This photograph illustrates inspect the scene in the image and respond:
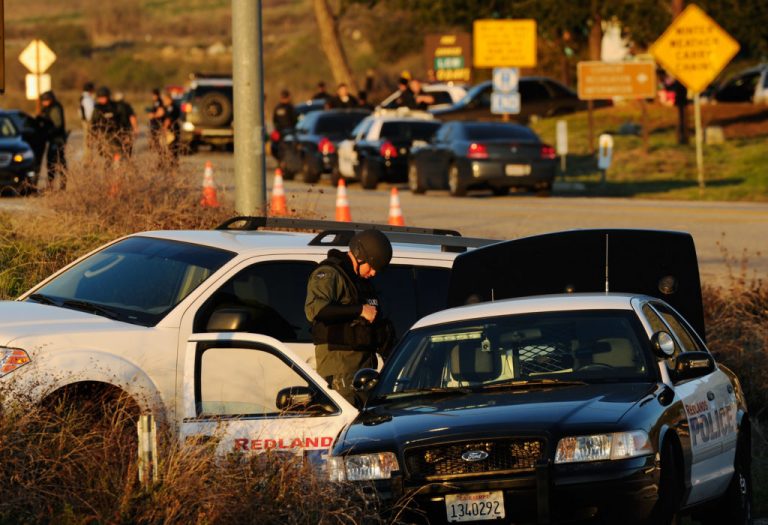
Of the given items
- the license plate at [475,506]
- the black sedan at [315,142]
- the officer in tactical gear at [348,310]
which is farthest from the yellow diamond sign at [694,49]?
the license plate at [475,506]

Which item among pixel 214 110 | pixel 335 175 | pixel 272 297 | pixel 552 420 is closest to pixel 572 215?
pixel 335 175

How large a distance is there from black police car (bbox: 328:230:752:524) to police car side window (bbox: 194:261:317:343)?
100cm

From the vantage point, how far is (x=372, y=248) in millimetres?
9641

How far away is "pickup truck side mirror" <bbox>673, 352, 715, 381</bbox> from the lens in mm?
8305

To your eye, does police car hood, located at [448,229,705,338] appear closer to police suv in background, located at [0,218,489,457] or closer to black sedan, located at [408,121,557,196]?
police suv in background, located at [0,218,489,457]

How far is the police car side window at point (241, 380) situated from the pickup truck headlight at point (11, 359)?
1014 millimetres

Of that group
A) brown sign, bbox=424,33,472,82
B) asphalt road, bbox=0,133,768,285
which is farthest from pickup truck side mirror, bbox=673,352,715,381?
brown sign, bbox=424,33,472,82

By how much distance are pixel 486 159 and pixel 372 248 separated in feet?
68.8

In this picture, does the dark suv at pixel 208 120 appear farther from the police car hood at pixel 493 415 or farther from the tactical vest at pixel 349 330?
the police car hood at pixel 493 415

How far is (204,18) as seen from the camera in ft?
437

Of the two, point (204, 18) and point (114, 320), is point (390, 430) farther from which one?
point (204, 18)

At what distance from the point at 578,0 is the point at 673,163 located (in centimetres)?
1655

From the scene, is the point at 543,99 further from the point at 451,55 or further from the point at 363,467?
the point at 363,467

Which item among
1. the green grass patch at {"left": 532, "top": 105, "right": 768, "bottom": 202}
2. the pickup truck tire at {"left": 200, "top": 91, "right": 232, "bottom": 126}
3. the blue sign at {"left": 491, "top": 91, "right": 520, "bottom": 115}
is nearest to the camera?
the green grass patch at {"left": 532, "top": 105, "right": 768, "bottom": 202}
